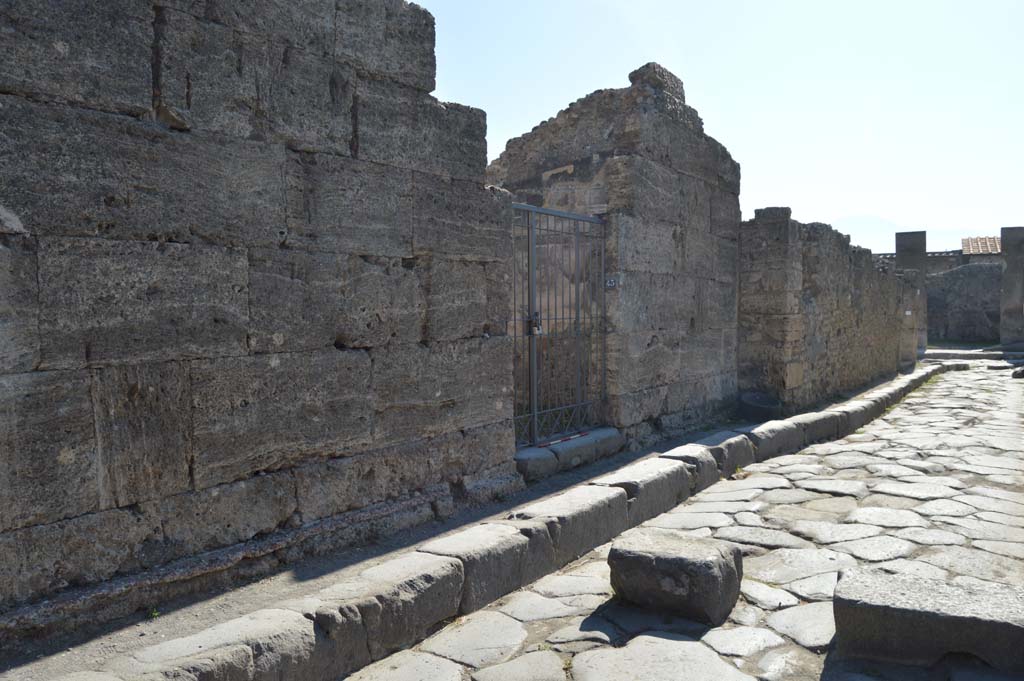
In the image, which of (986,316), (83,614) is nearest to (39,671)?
(83,614)

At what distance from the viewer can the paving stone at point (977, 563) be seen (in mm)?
3982

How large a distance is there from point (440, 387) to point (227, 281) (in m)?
1.68

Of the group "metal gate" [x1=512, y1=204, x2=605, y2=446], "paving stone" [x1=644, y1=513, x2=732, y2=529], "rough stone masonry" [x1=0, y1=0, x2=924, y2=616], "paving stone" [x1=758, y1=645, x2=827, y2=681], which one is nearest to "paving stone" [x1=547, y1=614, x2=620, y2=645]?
"paving stone" [x1=758, y1=645, x2=827, y2=681]

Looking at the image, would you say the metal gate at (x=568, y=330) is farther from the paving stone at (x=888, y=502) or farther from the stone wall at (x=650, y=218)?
the paving stone at (x=888, y=502)

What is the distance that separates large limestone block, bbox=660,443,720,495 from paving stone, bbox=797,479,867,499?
71 centimetres

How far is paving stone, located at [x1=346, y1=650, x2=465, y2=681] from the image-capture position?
306 centimetres

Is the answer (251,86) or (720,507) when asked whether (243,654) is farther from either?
(720,507)

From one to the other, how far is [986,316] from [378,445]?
26.4 metres

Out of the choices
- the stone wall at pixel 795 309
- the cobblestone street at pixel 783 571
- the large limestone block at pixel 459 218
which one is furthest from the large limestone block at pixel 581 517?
the stone wall at pixel 795 309

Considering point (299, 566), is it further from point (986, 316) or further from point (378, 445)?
point (986, 316)

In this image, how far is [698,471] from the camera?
20.0 ft

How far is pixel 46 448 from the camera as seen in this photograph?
3.17m

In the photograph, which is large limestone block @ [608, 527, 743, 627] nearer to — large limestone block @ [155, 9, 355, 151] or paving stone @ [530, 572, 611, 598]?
paving stone @ [530, 572, 611, 598]

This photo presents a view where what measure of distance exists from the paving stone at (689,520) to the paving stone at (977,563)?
131 centimetres
